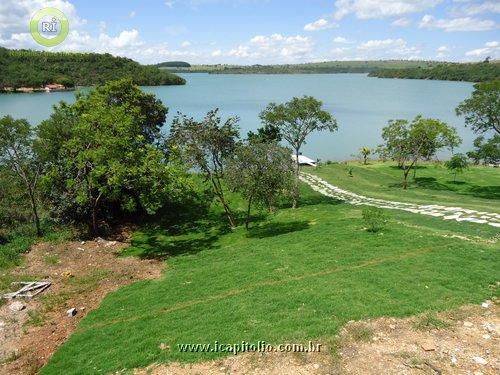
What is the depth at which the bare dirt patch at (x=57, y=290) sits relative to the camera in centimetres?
1541

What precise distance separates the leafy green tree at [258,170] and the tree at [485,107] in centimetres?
1989

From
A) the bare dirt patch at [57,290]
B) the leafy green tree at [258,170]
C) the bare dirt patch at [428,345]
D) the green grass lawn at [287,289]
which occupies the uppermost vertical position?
the leafy green tree at [258,170]

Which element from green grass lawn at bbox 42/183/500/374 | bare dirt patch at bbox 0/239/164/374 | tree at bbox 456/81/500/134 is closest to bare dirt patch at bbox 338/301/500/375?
green grass lawn at bbox 42/183/500/374

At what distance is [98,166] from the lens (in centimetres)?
2459

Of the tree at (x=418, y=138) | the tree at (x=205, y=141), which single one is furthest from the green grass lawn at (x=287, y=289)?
the tree at (x=418, y=138)

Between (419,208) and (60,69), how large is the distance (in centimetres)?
15709

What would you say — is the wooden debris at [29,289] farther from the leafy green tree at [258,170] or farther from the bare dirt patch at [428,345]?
the bare dirt patch at [428,345]

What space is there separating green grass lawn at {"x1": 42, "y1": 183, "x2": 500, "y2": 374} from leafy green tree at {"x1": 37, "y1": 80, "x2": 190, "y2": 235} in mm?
4503

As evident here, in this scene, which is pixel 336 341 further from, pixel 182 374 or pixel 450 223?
pixel 450 223

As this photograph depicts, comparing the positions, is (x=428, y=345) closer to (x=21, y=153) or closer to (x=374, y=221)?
(x=374, y=221)

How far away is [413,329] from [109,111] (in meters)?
23.3

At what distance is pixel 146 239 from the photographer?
95.3ft

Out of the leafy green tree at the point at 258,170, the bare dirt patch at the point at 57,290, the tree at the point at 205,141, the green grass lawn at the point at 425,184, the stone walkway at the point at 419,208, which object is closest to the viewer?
the bare dirt patch at the point at 57,290

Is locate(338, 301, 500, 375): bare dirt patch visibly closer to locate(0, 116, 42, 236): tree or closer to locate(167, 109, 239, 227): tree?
locate(167, 109, 239, 227): tree
